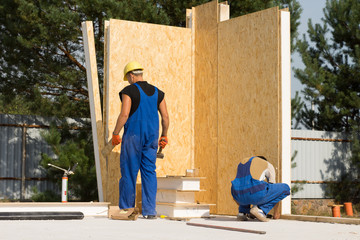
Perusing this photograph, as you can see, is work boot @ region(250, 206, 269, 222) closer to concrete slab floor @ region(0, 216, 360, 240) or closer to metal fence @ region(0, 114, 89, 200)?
concrete slab floor @ region(0, 216, 360, 240)

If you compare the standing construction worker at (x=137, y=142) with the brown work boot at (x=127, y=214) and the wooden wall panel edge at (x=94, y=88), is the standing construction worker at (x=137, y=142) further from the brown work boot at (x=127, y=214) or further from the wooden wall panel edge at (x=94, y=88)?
the wooden wall panel edge at (x=94, y=88)

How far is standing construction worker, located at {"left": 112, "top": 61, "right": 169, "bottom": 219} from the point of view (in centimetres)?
762

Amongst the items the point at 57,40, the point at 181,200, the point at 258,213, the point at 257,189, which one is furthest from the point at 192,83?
the point at 57,40

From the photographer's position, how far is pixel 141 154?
25.4ft

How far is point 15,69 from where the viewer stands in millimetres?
15953

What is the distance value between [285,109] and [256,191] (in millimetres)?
1534

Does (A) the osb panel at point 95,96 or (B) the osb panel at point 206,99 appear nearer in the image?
(A) the osb panel at point 95,96

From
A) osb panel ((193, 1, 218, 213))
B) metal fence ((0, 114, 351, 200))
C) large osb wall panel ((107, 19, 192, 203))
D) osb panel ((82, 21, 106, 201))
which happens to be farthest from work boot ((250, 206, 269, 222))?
metal fence ((0, 114, 351, 200))

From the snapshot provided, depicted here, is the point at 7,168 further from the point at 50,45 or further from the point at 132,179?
the point at 132,179

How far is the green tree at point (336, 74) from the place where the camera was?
17.6 m

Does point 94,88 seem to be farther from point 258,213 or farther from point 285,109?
point 258,213

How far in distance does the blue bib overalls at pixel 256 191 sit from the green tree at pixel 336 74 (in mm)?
10524

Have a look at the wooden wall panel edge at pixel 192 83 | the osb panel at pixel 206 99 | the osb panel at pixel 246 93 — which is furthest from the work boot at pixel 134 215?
the wooden wall panel edge at pixel 192 83

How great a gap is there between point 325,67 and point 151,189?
12168 mm
